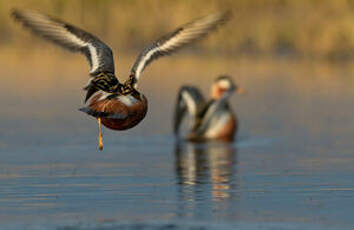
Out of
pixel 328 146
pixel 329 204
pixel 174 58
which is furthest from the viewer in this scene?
pixel 174 58

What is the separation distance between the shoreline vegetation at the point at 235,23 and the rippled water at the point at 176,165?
464 centimetres

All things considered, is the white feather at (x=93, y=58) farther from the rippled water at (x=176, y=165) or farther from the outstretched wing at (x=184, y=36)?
the rippled water at (x=176, y=165)

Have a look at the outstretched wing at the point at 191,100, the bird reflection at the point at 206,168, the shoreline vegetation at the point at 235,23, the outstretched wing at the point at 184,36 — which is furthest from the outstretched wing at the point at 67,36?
the shoreline vegetation at the point at 235,23

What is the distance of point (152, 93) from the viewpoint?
20.2 meters

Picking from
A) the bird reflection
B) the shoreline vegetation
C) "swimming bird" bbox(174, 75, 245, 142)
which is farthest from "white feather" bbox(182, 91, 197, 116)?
the shoreline vegetation

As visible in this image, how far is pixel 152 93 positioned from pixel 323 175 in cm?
937

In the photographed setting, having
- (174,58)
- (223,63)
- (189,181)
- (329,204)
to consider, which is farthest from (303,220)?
(174,58)

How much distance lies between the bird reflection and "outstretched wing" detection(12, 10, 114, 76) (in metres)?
1.43

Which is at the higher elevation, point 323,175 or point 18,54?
point 18,54

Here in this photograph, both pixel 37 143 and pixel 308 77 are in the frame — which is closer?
pixel 37 143

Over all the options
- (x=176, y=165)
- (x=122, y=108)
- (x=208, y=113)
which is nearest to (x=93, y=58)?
(x=122, y=108)

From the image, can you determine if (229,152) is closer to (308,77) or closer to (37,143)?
(37,143)

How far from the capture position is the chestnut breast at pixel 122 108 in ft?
28.8

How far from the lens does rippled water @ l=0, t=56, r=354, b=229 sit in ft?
28.7
